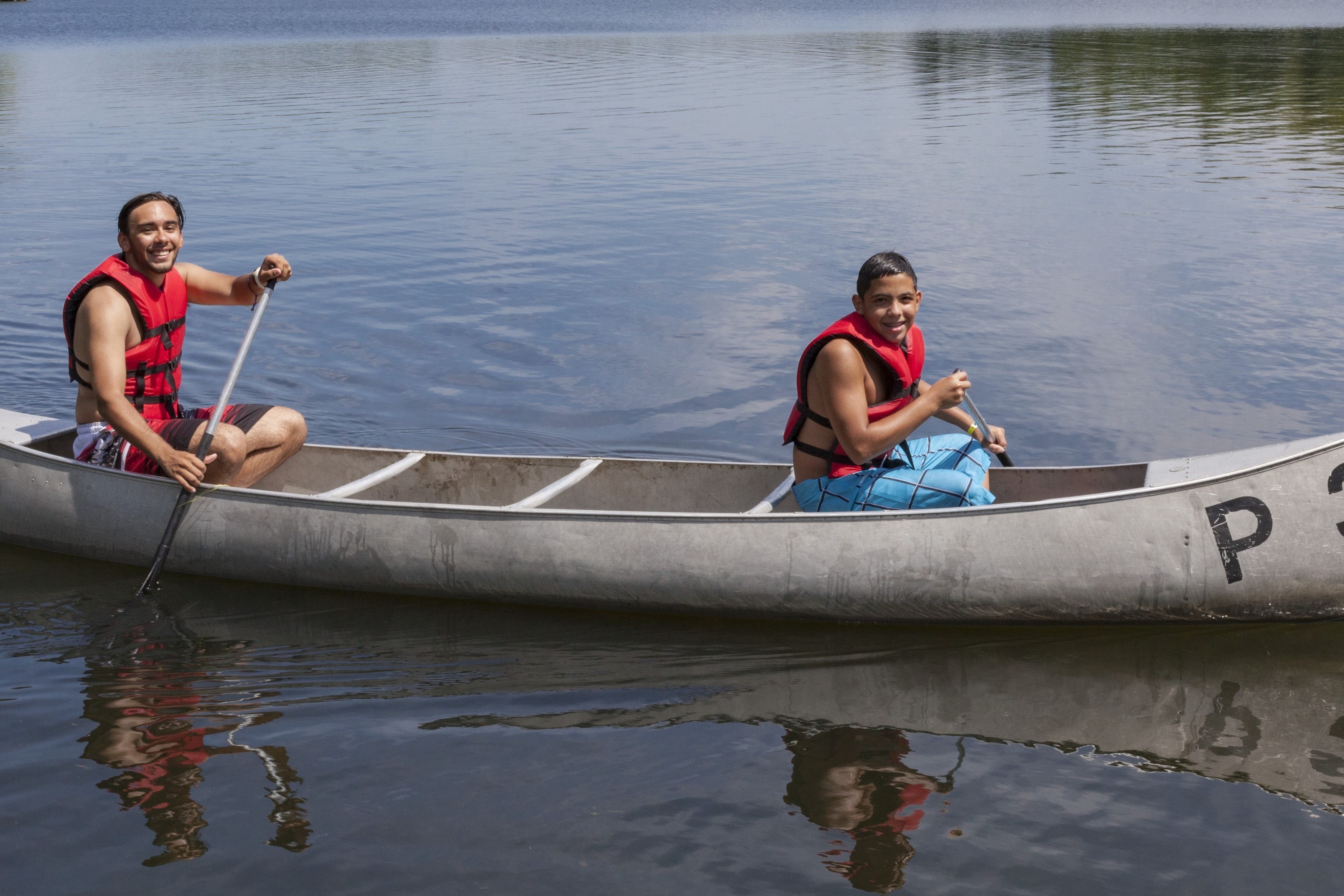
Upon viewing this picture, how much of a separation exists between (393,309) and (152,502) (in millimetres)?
5065

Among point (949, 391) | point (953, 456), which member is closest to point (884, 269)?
point (949, 391)

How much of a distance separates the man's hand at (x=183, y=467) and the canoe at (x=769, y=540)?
0.11 meters

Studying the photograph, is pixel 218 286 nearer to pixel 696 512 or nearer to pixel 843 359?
pixel 696 512

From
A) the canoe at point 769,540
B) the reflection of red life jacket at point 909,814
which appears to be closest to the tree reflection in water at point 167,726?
the canoe at point 769,540

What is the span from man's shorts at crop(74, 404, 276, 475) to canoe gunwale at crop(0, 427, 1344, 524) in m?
0.06

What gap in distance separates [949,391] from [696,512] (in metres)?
1.60

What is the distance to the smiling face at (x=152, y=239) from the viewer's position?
5.27 metres

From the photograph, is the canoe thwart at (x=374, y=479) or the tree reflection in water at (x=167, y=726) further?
the canoe thwart at (x=374, y=479)

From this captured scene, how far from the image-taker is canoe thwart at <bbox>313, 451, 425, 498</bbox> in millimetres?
5566

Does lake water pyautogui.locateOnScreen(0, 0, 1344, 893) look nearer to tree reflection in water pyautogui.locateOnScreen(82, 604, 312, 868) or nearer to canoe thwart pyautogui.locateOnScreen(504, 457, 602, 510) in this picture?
tree reflection in water pyautogui.locateOnScreen(82, 604, 312, 868)

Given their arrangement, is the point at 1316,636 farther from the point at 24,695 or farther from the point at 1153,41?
the point at 1153,41

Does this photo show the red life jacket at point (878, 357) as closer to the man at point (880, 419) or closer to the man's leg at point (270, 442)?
the man at point (880, 419)

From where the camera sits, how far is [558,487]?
5.67 meters

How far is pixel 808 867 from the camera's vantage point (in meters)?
3.60
